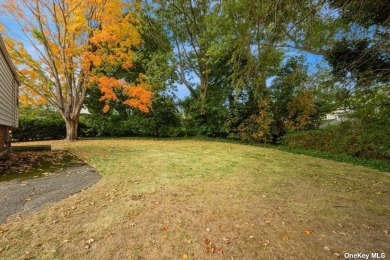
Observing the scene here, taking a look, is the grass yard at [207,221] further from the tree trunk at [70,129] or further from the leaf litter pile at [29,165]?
the tree trunk at [70,129]

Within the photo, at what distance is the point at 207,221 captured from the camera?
3.62m

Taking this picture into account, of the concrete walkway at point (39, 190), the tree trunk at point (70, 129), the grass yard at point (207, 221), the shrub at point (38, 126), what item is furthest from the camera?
the shrub at point (38, 126)

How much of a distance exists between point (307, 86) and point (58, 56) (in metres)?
14.1

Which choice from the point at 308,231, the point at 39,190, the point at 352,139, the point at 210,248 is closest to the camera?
the point at 210,248

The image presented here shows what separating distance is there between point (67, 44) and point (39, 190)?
11891 millimetres

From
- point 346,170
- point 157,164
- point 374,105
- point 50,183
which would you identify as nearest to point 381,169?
point 346,170

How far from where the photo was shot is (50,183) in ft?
17.5

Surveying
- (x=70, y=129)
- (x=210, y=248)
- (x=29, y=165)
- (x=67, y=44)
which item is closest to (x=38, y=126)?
(x=70, y=129)

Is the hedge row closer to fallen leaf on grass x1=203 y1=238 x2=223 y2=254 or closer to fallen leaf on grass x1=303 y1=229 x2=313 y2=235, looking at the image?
fallen leaf on grass x1=303 y1=229 x2=313 y2=235

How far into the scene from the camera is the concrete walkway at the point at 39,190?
3.97 m

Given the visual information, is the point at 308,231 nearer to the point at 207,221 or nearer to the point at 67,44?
the point at 207,221

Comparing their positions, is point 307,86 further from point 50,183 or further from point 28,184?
point 28,184

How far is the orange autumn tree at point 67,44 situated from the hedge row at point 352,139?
11288mm

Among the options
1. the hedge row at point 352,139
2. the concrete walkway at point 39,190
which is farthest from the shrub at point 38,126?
the hedge row at point 352,139
